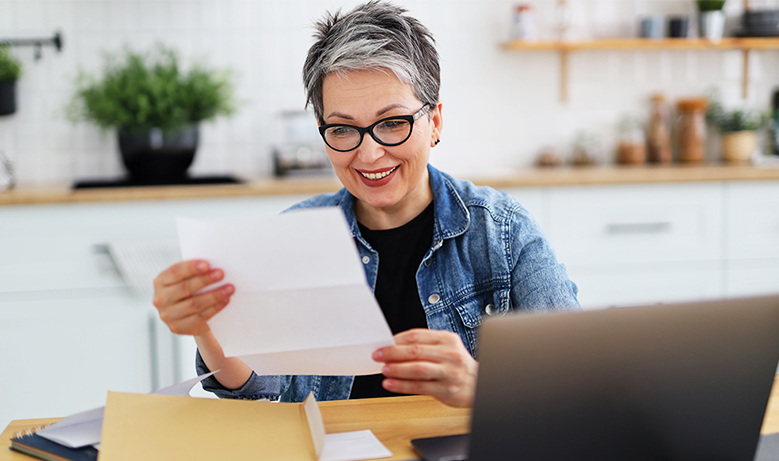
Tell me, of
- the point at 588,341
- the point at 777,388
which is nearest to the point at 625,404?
the point at 588,341

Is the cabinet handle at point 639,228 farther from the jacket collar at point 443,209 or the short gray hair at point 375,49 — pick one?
the short gray hair at point 375,49

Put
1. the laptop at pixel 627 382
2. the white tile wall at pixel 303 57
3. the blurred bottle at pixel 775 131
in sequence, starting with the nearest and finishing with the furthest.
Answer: the laptop at pixel 627 382 < the white tile wall at pixel 303 57 < the blurred bottle at pixel 775 131

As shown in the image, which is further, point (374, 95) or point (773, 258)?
point (773, 258)

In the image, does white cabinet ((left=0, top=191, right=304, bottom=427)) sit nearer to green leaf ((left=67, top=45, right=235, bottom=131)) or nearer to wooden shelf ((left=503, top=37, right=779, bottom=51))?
green leaf ((left=67, top=45, right=235, bottom=131))

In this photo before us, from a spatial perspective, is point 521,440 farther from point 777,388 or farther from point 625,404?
point 777,388

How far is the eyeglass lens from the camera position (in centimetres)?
117

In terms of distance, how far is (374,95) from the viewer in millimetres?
1144

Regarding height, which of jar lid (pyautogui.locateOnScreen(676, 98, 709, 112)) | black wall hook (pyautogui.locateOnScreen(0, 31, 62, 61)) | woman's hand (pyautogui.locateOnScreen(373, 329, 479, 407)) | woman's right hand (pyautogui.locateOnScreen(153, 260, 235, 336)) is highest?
black wall hook (pyautogui.locateOnScreen(0, 31, 62, 61))

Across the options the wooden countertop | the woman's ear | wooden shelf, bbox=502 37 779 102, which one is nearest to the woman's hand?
the woman's ear

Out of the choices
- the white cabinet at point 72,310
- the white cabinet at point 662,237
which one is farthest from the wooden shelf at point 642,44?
the white cabinet at point 72,310

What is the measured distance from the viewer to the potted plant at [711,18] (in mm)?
2955

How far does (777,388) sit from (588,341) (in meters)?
0.60

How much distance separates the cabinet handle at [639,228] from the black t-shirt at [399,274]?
139 centimetres

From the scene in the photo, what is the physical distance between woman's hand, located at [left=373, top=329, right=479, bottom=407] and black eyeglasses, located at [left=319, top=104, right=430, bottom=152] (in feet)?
1.51
